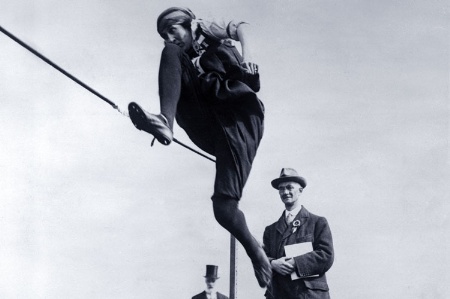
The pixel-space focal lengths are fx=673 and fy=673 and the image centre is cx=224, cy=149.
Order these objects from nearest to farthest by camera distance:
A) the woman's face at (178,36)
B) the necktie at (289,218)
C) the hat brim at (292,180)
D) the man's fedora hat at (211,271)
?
1. the woman's face at (178,36)
2. the necktie at (289,218)
3. the hat brim at (292,180)
4. the man's fedora hat at (211,271)

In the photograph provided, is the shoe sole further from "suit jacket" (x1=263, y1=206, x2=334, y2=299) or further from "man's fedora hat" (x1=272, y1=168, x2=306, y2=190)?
"man's fedora hat" (x1=272, y1=168, x2=306, y2=190)

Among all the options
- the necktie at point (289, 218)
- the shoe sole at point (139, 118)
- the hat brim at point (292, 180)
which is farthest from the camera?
the hat brim at point (292, 180)

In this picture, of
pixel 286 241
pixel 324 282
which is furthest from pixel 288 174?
pixel 324 282

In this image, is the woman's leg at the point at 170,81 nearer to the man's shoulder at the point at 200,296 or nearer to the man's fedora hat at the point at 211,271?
the man's shoulder at the point at 200,296

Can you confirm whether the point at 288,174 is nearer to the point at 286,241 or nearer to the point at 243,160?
the point at 286,241

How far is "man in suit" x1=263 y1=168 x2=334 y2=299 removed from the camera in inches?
231

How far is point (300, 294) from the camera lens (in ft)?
19.2

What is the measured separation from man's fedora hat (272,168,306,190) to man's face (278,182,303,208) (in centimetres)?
4

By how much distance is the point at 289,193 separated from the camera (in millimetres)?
6352

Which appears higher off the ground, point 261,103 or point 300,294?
point 261,103

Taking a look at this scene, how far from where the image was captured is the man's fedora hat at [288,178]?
20.9 ft

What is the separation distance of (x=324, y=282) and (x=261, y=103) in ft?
7.09

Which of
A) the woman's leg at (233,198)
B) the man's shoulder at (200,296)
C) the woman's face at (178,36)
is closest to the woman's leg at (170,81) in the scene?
the woman's face at (178,36)

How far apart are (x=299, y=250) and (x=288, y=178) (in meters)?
0.74
